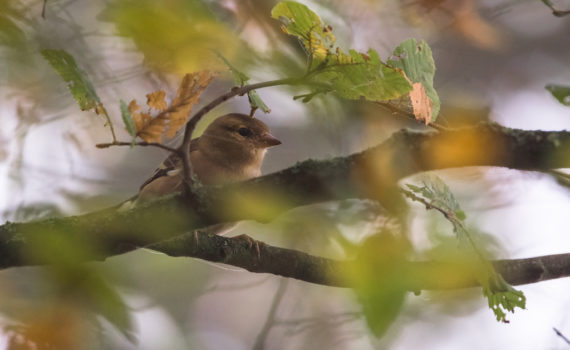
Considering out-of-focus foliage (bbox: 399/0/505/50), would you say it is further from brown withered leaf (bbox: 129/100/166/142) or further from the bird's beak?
brown withered leaf (bbox: 129/100/166/142)

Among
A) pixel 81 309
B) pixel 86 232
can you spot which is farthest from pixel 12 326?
pixel 81 309

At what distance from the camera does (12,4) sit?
158cm

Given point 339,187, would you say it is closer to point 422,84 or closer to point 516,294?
point 422,84

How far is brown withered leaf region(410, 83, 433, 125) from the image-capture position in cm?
166

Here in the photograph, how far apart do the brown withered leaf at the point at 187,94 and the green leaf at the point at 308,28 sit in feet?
0.72

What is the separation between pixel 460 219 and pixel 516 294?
205 millimetres

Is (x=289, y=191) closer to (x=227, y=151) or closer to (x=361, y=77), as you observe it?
(x=361, y=77)

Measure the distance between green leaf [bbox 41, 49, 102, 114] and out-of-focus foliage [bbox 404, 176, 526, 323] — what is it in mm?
702

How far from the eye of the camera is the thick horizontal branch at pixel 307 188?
64.4 inches

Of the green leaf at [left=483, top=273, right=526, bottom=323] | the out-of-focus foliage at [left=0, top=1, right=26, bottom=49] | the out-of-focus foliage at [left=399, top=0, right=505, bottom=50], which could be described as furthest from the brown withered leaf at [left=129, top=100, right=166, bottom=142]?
the out-of-focus foliage at [left=399, top=0, right=505, bottom=50]

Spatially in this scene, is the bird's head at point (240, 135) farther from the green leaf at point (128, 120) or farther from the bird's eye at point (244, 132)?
the green leaf at point (128, 120)

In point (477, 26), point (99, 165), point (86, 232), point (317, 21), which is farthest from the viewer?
point (99, 165)

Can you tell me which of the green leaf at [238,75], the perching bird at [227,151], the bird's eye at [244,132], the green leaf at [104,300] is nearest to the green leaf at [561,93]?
the green leaf at [238,75]

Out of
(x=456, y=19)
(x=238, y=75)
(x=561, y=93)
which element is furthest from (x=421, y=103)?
(x=456, y=19)
